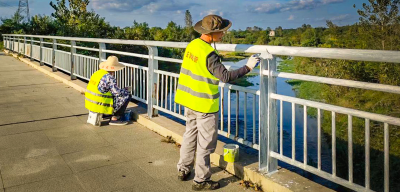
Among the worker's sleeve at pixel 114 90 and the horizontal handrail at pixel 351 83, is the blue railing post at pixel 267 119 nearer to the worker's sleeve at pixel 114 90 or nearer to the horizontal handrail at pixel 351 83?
the horizontal handrail at pixel 351 83

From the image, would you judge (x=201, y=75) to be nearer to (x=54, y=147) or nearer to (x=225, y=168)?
(x=225, y=168)

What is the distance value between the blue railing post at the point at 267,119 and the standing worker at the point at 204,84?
0.22 m

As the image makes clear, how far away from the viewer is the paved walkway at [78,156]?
130 inches

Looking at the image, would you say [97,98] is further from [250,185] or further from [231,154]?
[250,185]

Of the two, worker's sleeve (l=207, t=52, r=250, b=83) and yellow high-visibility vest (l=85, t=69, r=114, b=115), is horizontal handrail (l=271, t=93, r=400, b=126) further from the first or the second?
yellow high-visibility vest (l=85, t=69, r=114, b=115)

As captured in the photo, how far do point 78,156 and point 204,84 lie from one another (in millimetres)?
1818

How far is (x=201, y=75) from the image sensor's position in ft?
10.1

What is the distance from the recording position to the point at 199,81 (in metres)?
3.11

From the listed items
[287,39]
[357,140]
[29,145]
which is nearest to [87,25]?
[357,140]

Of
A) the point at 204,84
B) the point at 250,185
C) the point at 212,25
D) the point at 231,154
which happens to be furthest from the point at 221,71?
the point at 250,185

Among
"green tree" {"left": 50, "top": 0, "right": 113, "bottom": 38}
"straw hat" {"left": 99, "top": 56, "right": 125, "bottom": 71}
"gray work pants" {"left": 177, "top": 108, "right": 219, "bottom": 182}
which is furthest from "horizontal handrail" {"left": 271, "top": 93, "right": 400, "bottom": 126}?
"green tree" {"left": 50, "top": 0, "right": 113, "bottom": 38}

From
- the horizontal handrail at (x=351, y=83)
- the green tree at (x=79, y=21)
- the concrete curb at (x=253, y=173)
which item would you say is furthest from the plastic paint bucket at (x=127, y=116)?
the green tree at (x=79, y=21)

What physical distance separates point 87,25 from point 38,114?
28773mm

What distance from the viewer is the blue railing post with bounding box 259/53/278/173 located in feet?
10.2
